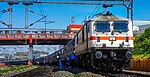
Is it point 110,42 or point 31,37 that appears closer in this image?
point 110,42

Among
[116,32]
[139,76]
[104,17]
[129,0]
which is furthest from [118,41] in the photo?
[129,0]

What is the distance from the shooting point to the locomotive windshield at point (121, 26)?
69.9ft

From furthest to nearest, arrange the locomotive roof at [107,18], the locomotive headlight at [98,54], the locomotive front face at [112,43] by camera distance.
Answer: the locomotive roof at [107,18] < the locomotive front face at [112,43] < the locomotive headlight at [98,54]

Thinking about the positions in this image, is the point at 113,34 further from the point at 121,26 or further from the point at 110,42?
the point at 121,26

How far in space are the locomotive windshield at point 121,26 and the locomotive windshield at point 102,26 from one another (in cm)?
46

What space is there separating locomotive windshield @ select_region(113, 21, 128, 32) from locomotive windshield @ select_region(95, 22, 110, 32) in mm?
461

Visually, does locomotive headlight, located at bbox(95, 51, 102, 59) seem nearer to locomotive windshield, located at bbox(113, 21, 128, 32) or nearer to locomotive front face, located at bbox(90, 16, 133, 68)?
locomotive front face, located at bbox(90, 16, 133, 68)

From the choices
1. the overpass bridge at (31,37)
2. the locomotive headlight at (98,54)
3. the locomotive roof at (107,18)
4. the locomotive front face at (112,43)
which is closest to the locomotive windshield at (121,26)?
the locomotive front face at (112,43)

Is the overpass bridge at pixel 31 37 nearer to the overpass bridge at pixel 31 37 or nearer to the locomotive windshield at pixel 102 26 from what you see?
the overpass bridge at pixel 31 37

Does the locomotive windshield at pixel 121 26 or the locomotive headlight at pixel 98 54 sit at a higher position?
→ the locomotive windshield at pixel 121 26

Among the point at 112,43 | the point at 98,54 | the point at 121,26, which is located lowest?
the point at 98,54

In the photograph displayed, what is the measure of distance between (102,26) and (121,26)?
122cm

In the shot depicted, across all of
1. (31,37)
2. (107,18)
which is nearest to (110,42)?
(107,18)

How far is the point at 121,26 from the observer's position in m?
21.5
